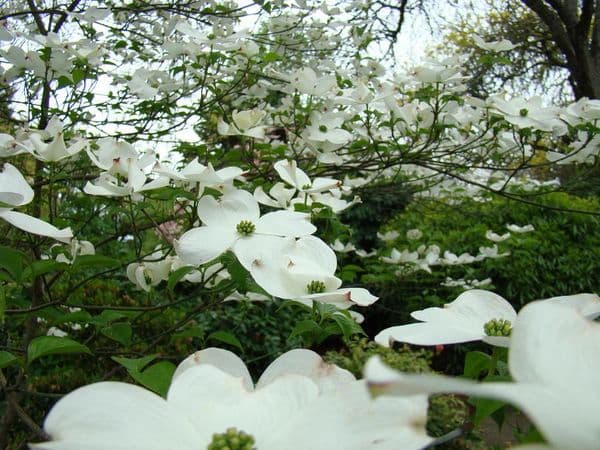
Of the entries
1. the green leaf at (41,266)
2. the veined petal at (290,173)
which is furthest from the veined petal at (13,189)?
the veined petal at (290,173)

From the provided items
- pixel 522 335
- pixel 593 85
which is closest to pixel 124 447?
pixel 522 335

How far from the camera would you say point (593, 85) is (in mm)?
3357

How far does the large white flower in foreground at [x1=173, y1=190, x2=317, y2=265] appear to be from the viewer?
75cm

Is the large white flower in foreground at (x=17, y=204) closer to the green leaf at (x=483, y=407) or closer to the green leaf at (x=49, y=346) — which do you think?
the green leaf at (x=49, y=346)

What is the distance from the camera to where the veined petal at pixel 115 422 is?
1.05 ft

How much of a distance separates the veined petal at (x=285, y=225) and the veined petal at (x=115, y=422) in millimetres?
438

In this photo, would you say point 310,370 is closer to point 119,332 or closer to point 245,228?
point 245,228

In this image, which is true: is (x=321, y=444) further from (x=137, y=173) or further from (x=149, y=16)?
(x=149, y=16)

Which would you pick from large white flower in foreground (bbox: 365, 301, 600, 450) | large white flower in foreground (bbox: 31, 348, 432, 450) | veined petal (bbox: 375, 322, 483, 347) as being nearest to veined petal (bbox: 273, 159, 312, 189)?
veined petal (bbox: 375, 322, 483, 347)

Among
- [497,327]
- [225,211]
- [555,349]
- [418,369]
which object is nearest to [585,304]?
[497,327]

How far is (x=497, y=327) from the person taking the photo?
539mm

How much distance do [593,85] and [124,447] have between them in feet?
12.0

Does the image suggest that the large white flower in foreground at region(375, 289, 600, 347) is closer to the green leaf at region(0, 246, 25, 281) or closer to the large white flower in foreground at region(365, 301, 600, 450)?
the large white flower in foreground at region(365, 301, 600, 450)

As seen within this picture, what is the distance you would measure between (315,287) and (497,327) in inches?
9.7
